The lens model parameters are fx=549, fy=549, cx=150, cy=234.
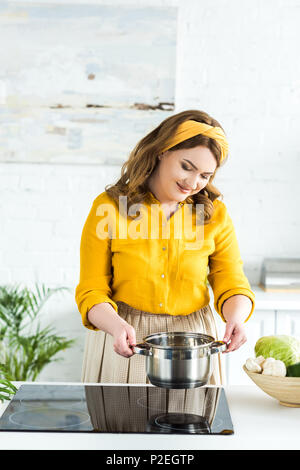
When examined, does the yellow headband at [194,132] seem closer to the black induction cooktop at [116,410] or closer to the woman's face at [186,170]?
the woman's face at [186,170]

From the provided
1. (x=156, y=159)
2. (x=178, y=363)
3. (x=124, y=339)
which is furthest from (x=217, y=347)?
(x=156, y=159)

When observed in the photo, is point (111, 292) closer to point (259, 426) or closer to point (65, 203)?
point (259, 426)

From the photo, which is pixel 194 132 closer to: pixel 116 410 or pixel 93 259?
pixel 93 259

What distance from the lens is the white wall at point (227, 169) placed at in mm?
3129

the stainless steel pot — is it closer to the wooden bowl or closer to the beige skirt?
the wooden bowl

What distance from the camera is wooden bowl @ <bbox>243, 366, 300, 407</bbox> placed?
1258mm

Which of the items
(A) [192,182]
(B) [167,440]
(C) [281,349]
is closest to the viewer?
(B) [167,440]

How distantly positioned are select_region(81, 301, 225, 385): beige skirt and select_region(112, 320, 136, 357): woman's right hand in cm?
27

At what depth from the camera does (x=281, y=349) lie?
1334 millimetres

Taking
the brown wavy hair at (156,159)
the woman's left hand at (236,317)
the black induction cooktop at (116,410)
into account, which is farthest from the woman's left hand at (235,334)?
the brown wavy hair at (156,159)

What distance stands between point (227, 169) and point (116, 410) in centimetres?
215

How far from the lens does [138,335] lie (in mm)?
1687

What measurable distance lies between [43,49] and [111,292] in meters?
1.89

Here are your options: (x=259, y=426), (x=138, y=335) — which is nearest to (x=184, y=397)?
(x=259, y=426)
